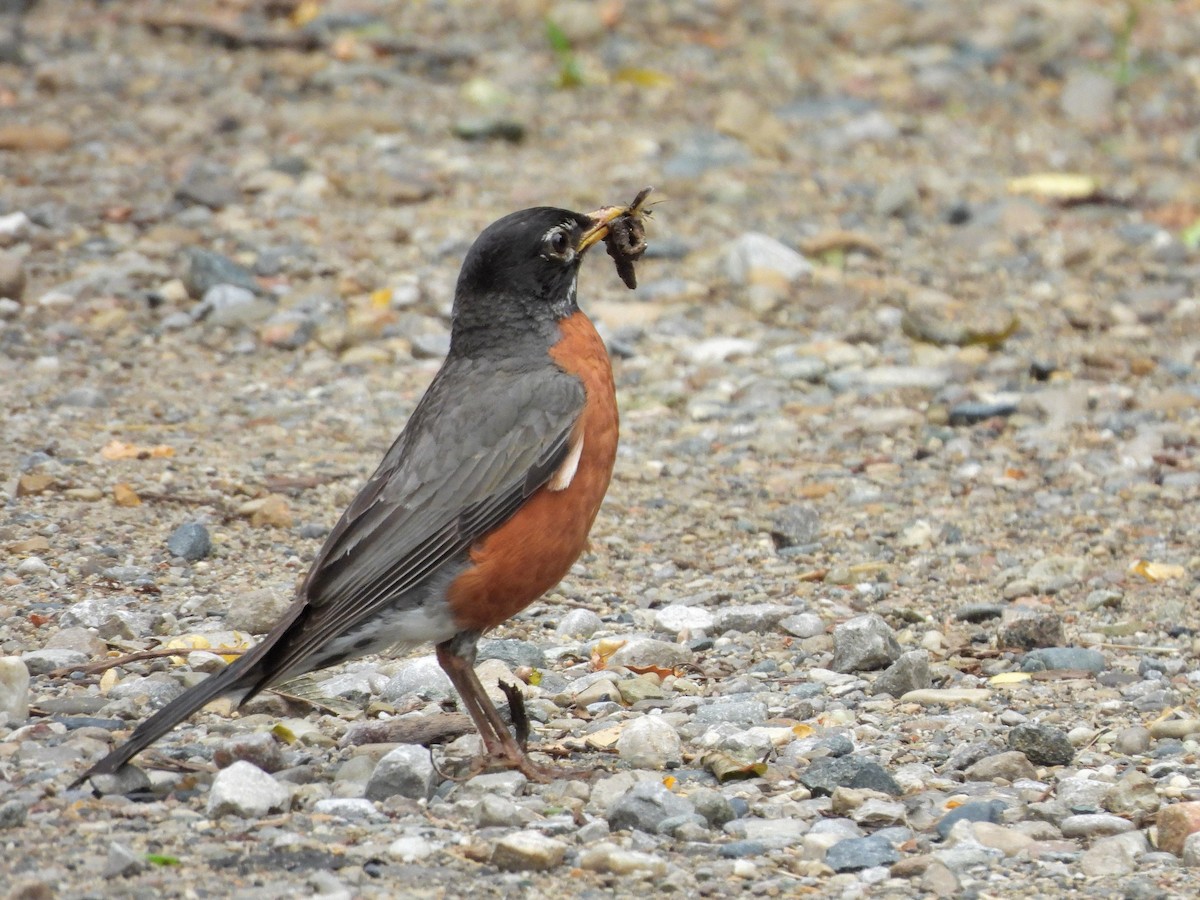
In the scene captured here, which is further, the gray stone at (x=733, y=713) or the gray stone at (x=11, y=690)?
the gray stone at (x=733, y=713)

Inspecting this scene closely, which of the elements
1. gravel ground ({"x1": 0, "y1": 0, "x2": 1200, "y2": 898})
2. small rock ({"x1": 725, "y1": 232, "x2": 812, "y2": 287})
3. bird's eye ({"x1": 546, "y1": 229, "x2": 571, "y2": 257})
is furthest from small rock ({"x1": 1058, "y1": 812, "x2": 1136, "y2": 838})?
small rock ({"x1": 725, "y1": 232, "x2": 812, "y2": 287})

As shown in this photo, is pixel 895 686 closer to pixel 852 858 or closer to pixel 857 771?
pixel 857 771

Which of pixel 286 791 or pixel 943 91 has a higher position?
pixel 943 91

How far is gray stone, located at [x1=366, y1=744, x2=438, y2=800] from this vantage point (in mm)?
4797

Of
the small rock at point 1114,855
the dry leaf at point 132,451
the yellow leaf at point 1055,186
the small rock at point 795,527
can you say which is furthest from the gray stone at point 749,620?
the yellow leaf at point 1055,186

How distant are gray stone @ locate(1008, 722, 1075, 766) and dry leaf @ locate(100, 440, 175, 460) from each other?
378 cm

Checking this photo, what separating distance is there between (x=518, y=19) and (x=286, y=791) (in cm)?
891

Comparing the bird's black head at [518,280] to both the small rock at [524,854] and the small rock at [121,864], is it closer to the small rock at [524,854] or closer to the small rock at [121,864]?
the small rock at [524,854]

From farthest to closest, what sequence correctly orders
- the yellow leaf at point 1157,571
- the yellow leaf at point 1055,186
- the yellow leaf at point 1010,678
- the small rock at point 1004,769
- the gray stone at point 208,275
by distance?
the yellow leaf at point 1055,186 → the gray stone at point 208,275 → the yellow leaf at point 1157,571 → the yellow leaf at point 1010,678 → the small rock at point 1004,769

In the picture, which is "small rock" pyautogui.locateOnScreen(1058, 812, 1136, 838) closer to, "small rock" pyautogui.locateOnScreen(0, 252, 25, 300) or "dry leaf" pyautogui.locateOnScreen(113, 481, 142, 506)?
"dry leaf" pyautogui.locateOnScreen(113, 481, 142, 506)

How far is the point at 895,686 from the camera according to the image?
562 centimetres

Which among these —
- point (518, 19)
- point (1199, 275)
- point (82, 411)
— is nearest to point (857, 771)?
point (82, 411)

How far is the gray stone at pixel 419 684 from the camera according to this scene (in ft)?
19.1

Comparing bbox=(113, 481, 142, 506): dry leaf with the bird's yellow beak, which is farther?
bbox=(113, 481, 142, 506): dry leaf
